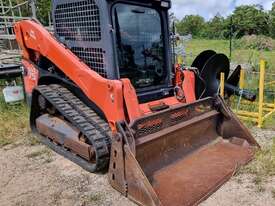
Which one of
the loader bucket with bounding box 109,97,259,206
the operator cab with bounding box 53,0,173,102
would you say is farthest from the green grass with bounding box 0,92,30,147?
the loader bucket with bounding box 109,97,259,206

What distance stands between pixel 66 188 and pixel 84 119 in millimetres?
818

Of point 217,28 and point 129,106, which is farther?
point 217,28

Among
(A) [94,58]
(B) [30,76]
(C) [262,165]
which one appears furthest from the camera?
(B) [30,76]

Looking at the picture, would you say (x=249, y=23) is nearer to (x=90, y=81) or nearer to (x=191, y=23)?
(x=90, y=81)

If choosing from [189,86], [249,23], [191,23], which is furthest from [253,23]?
[191,23]

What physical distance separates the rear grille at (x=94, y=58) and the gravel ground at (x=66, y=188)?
126cm

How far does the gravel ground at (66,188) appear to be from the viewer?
3244 mm

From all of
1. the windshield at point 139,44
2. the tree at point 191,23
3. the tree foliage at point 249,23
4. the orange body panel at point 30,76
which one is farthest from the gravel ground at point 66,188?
the tree at point 191,23

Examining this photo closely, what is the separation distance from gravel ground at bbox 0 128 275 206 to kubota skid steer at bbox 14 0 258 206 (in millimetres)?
116

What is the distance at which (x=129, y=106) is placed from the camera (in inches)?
139

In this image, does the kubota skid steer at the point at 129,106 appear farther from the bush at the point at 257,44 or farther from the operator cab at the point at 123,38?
the bush at the point at 257,44

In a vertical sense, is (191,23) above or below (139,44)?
above

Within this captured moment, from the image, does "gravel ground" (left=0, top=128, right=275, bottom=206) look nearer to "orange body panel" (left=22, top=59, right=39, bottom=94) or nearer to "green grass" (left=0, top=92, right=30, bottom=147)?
"green grass" (left=0, top=92, right=30, bottom=147)

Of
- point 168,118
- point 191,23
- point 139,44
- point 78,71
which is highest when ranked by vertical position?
point 191,23
